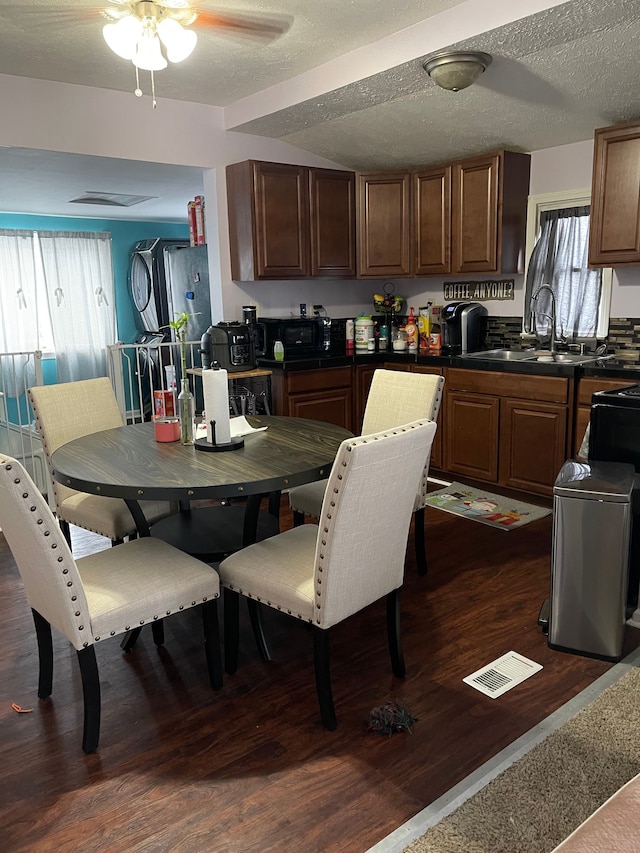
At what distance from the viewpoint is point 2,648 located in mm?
2566

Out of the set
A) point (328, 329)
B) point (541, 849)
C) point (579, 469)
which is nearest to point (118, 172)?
point (328, 329)

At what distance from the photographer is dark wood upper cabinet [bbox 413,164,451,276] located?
14.6ft

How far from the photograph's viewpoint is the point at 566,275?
14.0 feet

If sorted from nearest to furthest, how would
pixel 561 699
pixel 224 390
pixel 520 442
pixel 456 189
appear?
pixel 561 699 → pixel 224 390 → pixel 520 442 → pixel 456 189

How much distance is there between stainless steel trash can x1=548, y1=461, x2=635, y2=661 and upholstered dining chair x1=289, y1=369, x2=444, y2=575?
0.66 metres

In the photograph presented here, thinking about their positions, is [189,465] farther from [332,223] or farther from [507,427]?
[332,223]

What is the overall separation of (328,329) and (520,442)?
1.57 metres

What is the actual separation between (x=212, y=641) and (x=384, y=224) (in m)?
3.44

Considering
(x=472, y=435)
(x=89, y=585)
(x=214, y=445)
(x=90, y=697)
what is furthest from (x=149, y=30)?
(x=472, y=435)

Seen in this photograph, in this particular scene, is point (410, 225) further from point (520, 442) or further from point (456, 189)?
point (520, 442)

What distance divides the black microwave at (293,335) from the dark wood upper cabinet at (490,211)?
3.42 ft

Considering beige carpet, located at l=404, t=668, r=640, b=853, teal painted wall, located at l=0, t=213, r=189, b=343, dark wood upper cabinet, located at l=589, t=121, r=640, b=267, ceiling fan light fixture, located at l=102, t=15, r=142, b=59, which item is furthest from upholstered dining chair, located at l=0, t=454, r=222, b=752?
teal painted wall, located at l=0, t=213, r=189, b=343

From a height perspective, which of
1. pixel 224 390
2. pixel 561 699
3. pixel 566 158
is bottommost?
pixel 561 699

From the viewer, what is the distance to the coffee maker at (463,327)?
4578 mm
